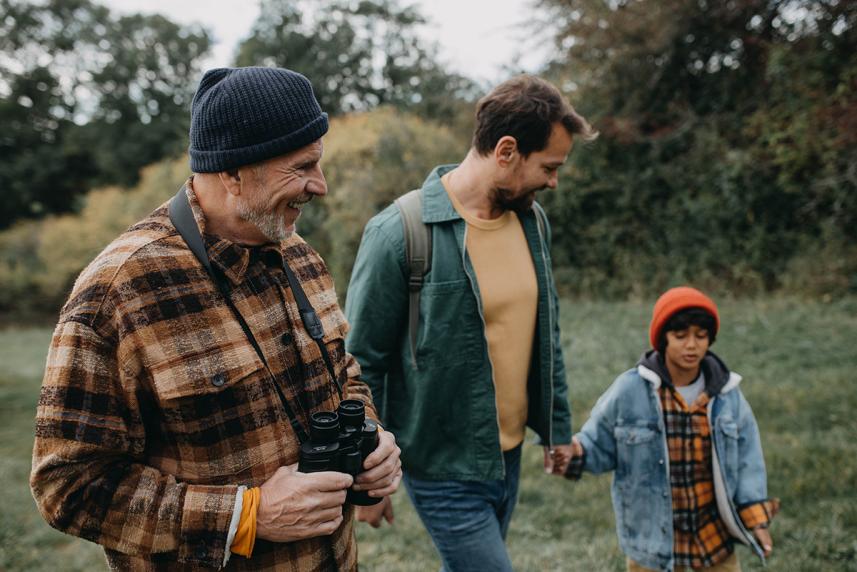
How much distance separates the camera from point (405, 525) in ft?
14.6

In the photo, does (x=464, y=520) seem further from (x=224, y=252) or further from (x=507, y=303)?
(x=224, y=252)

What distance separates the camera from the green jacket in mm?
2447

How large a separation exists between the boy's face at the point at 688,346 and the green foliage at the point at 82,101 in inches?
Answer: 1169

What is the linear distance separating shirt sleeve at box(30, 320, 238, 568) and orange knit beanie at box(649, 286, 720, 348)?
7.09 feet

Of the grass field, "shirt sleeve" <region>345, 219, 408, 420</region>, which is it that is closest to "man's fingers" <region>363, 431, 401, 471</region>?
"shirt sleeve" <region>345, 219, 408, 420</region>

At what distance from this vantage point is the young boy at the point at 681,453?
2729 mm

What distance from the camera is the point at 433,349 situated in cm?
246

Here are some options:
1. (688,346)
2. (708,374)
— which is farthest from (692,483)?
(688,346)

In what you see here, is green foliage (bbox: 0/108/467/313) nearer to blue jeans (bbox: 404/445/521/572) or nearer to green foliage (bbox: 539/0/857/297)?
green foliage (bbox: 539/0/857/297)

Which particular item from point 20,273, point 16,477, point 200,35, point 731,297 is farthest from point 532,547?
point 200,35

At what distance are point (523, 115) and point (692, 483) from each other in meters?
1.81

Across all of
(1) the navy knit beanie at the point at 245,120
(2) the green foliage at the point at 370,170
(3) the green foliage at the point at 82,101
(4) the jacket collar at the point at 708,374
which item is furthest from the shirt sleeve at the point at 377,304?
(3) the green foliage at the point at 82,101

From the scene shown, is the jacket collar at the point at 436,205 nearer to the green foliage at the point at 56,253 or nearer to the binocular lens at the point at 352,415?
the binocular lens at the point at 352,415

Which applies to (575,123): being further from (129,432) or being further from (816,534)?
(816,534)
